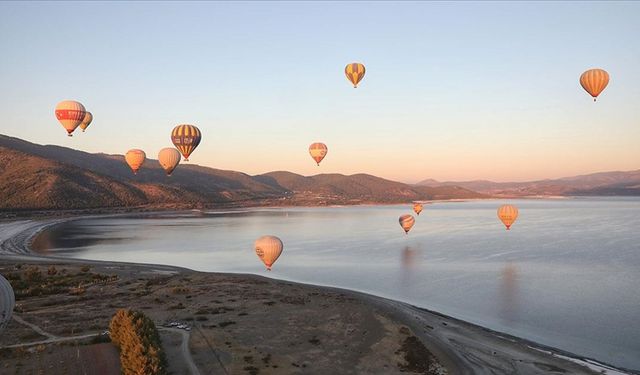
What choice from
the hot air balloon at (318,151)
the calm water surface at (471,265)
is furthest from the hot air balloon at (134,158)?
the hot air balloon at (318,151)

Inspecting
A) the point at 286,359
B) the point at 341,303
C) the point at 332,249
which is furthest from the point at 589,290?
the point at 332,249

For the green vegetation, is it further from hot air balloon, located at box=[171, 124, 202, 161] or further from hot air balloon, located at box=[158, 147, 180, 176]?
hot air balloon, located at box=[158, 147, 180, 176]

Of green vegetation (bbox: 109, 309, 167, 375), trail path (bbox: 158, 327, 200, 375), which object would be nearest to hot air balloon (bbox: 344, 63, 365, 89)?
trail path (bbox: 158, 327, 200, 375)

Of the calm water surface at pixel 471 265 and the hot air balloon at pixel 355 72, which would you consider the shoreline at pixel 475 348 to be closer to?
the calm water surface at pixel 471 265

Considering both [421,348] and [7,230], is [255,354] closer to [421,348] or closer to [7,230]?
[421,348]

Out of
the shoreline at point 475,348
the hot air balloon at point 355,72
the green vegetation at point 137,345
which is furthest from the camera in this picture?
the hot air balloon at point 355,72
